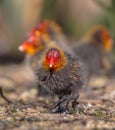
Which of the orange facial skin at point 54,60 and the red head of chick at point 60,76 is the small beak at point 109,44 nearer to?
the red head of chick at point 60,76

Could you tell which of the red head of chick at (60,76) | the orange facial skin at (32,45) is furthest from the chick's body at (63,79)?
the orange facial skin at (32,45)

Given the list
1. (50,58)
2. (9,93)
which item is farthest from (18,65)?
(50,58)

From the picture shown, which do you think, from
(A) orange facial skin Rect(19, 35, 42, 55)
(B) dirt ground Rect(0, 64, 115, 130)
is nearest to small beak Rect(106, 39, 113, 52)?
(B) dirt ground Rect(0, 64, 115, 130)

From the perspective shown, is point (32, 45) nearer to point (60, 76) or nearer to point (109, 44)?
point (109, 44)

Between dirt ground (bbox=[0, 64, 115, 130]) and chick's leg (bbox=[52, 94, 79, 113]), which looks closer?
dirt ground (bbox=[0, 64, 115, 130])

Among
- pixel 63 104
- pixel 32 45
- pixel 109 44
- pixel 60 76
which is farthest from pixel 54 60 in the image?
pixel 109 44

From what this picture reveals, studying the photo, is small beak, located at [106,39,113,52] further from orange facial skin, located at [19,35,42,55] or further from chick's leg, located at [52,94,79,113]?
chick's leg, located at [52,94,79,113]
